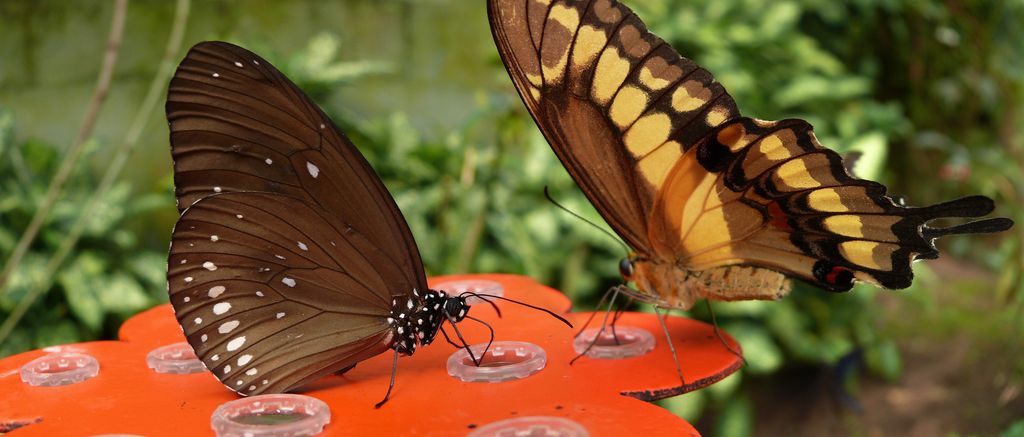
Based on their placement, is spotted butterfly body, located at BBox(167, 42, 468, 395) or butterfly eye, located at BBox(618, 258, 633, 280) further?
butterfly eye, located at BBox(618, 258, 633, 280)

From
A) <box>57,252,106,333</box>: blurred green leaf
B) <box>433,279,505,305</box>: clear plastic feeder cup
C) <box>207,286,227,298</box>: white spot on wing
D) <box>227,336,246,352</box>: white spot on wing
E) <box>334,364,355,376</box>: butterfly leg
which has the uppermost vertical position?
<box>57,252,106,333</box>: blurred green leaf

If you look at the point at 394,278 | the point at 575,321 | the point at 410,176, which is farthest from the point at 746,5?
the point at 394,278

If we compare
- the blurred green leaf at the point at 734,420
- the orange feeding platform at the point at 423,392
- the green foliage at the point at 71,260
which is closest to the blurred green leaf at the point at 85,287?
the green foliage at the point at 71,260

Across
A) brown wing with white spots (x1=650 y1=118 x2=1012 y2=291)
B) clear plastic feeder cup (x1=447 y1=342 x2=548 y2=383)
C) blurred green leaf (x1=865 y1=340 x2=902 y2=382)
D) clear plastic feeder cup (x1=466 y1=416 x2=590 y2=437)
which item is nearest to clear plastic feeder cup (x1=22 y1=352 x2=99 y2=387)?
clear plastic feeder cup (x1=447 y1=342 x2=548 y2=383)

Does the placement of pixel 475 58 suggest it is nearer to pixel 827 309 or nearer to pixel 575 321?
pixel 827 309

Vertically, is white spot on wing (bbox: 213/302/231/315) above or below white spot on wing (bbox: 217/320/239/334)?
above

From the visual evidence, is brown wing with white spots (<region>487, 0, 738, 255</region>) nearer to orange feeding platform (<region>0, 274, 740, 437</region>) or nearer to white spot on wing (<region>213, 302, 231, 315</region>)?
orange feeding platform (<region>0, 274, 740, 437</region>)

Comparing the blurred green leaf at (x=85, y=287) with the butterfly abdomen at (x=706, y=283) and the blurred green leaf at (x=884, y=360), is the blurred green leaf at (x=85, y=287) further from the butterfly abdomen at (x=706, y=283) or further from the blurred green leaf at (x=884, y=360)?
the blurred green leaf at (x=884, y=360)
